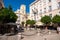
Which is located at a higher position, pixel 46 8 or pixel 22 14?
pixel 46 8

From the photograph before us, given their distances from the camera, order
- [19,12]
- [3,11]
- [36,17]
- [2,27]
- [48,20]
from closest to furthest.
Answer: [3,11], [2,27], [48,20], [36,17], [19,12]

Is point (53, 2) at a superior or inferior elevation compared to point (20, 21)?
superior

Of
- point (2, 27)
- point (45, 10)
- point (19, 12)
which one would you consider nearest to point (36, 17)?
point (45, 10)

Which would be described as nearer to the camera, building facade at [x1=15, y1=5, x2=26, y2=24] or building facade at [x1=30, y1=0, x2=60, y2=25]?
building facade at [x1=30, y1=0, x2=60, y2=25]

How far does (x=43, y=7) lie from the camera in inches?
1476

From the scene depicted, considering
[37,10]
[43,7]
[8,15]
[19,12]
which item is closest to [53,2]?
[43,7]

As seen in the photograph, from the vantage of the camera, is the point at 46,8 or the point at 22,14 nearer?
the point at 46,8

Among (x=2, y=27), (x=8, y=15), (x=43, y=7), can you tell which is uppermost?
(x=43, y=7)

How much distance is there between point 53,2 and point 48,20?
18.7 feet

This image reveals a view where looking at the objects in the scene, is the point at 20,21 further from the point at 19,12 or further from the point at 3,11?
the point at 3,11

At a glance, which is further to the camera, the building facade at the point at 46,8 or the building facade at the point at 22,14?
the building facade at the point at 22,14

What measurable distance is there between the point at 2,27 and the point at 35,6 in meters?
20.1

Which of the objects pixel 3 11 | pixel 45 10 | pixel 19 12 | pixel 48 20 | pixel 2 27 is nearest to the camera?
pixel 3 11

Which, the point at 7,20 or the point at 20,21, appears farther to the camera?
the point at 20,21
